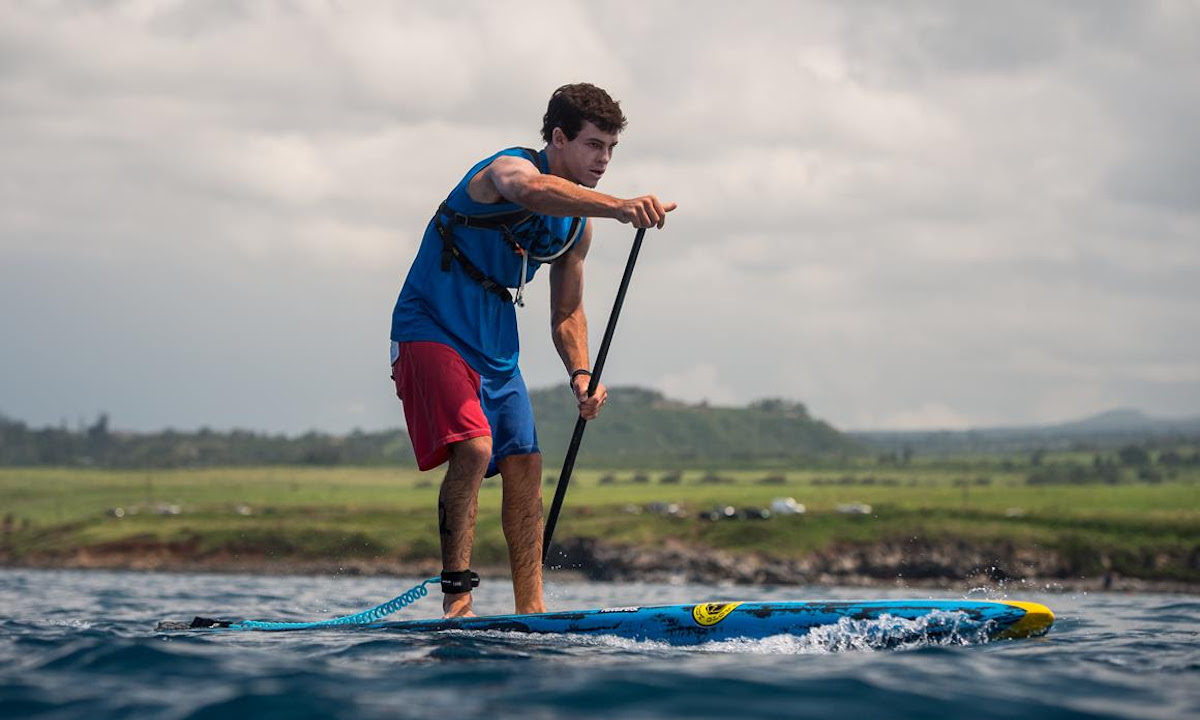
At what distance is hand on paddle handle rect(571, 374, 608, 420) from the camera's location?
974 cm

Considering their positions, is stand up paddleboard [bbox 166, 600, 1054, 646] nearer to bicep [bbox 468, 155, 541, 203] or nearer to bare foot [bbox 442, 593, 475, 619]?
bare foot [bbox 442, 593, 475, 619]

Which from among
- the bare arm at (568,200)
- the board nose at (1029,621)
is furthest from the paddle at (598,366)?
the board nose at (1029,621)

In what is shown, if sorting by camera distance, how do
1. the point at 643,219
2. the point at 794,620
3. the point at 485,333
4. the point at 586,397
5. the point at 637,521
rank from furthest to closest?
the point at 637,521 → the point at 586,397 → the point at 485,333 → the point at 643,219 → the point at 794,620

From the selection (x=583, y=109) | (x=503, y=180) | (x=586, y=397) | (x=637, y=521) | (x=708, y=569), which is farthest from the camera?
(x=637, y=521)

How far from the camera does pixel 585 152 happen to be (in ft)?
30.3

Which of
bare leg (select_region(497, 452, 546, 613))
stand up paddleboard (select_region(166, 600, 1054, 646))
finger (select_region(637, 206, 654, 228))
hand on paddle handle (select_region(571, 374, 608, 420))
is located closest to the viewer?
stand up paddleboard (select_region(166, 600, 1054, 646))

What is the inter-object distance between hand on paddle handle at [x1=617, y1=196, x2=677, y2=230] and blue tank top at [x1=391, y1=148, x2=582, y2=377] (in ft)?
3.41

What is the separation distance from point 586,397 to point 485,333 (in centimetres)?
99

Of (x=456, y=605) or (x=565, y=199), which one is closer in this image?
(x=565, y=199)

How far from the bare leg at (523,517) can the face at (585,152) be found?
2163 mm

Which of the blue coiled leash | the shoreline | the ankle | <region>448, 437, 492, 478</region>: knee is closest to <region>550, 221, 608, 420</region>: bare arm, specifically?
<region>448, 437, 492, 478</region>: knee

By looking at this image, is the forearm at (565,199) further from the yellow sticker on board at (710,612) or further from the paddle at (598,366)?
the yellow sticker on board at (710,612)

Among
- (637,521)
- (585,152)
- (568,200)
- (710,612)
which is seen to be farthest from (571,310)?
(637,521)

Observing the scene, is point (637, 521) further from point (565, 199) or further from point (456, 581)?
point (565, 199)
